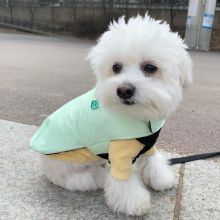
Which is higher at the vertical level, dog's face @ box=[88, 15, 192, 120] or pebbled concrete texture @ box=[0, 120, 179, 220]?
dog's face @ box=[88, 15, 192, 120]

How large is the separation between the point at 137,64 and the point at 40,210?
125 centimetres

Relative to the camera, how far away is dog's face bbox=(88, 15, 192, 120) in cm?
255

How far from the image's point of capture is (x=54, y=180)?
10.2 feet

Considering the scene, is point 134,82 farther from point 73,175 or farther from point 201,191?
point 201,191

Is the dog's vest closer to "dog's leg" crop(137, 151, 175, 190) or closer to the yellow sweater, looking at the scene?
the yellow sweater

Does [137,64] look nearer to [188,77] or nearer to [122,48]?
[122,48]

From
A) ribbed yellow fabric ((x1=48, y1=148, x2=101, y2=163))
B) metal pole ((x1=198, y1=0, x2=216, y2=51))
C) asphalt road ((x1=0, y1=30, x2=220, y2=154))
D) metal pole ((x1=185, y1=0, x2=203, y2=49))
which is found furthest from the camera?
metal pole ((x1=185, y1=0, x2=203, y2=49))

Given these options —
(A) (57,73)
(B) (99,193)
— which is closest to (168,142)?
(B) (99,193)

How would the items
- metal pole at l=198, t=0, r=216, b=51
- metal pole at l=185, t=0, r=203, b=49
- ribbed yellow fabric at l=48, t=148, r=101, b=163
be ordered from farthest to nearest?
metal pole at l=185, t=0, r=203, b=49
metal pole at l=198, t=0, r=216, b=51
ribbed yellow fabric at l=48, t=148, r=101, b=163

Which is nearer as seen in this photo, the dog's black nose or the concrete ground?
the dog's black nose

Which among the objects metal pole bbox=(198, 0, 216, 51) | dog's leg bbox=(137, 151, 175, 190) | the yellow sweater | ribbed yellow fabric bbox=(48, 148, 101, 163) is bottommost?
metal pole bbox=(198, 0, 216, 51)

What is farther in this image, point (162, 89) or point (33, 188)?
point (33, 188)

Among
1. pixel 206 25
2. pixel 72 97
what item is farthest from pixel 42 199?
pixel 206 25

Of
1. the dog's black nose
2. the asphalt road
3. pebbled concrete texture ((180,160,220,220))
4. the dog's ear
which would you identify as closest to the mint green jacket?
the dog's black nose
